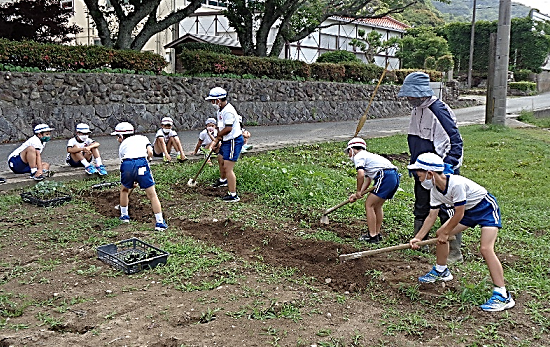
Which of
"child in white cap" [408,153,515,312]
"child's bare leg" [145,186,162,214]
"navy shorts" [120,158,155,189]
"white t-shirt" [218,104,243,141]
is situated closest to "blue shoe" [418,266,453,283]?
"child in white cap" [408,153,515,312]

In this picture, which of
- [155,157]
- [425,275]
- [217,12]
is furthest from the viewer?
[217,12]

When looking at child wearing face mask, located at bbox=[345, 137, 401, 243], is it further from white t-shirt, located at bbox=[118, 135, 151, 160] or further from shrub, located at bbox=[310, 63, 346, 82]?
shrub, located at bbox=[310, 63, 346, 82]

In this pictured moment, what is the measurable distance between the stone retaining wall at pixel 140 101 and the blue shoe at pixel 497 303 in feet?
38.8

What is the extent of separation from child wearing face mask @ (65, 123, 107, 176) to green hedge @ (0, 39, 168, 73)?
532 cm

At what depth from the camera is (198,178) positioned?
9.12 m

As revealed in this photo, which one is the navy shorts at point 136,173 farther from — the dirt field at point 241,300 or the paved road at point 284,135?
the paved road at point 284,135

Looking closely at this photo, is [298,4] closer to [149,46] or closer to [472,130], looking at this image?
[472,130]

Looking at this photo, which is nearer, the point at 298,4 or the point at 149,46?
the point at 298,4

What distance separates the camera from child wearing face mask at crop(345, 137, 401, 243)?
5.95m

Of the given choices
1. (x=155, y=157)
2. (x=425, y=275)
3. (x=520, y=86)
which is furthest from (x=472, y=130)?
(x=520, y=86)

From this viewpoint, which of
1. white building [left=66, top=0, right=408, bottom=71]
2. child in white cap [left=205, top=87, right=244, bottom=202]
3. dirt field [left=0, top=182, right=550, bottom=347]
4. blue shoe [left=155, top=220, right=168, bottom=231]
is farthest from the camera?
white building [left=66, top=0, right=408, bottom=71]

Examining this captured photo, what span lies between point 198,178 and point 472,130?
11.0m

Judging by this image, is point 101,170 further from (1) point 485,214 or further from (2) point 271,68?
(2) point 271,68

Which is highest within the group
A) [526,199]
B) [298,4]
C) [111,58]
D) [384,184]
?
[298,4]
